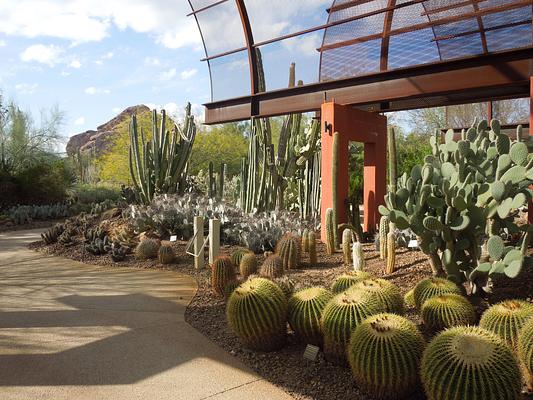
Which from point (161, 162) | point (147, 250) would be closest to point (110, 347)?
point (147, 250)

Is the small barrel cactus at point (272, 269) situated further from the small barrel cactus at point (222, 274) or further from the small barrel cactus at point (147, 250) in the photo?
the small barrel cactus at point (147, 250)

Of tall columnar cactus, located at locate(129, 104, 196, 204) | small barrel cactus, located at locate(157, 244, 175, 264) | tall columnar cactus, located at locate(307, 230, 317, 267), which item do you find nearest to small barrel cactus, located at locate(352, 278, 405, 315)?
tall columnar cactus, located at locate(307, 230, 317, 267)

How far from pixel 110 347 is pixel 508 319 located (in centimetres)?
320

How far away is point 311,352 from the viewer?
3.56 m

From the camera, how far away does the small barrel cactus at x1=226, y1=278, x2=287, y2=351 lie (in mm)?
3715

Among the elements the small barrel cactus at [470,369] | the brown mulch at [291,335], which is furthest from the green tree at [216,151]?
the small barrel cactus at [470,369]

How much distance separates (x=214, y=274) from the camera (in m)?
5.35

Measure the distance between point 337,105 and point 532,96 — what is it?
3059 millimetres

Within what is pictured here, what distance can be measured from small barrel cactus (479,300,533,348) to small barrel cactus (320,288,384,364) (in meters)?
0.79

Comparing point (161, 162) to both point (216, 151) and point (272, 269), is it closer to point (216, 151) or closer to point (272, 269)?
point (272, 269)

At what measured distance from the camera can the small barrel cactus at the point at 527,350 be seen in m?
2.92

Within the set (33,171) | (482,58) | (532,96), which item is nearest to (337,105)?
(482,58)

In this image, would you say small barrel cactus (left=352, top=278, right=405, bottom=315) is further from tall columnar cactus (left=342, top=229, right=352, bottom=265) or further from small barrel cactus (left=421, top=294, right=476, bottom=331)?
tall columnar cactus (left=342, top=229, right=352, bottom=265)

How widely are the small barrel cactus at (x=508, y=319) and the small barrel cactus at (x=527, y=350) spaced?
0.17 m
